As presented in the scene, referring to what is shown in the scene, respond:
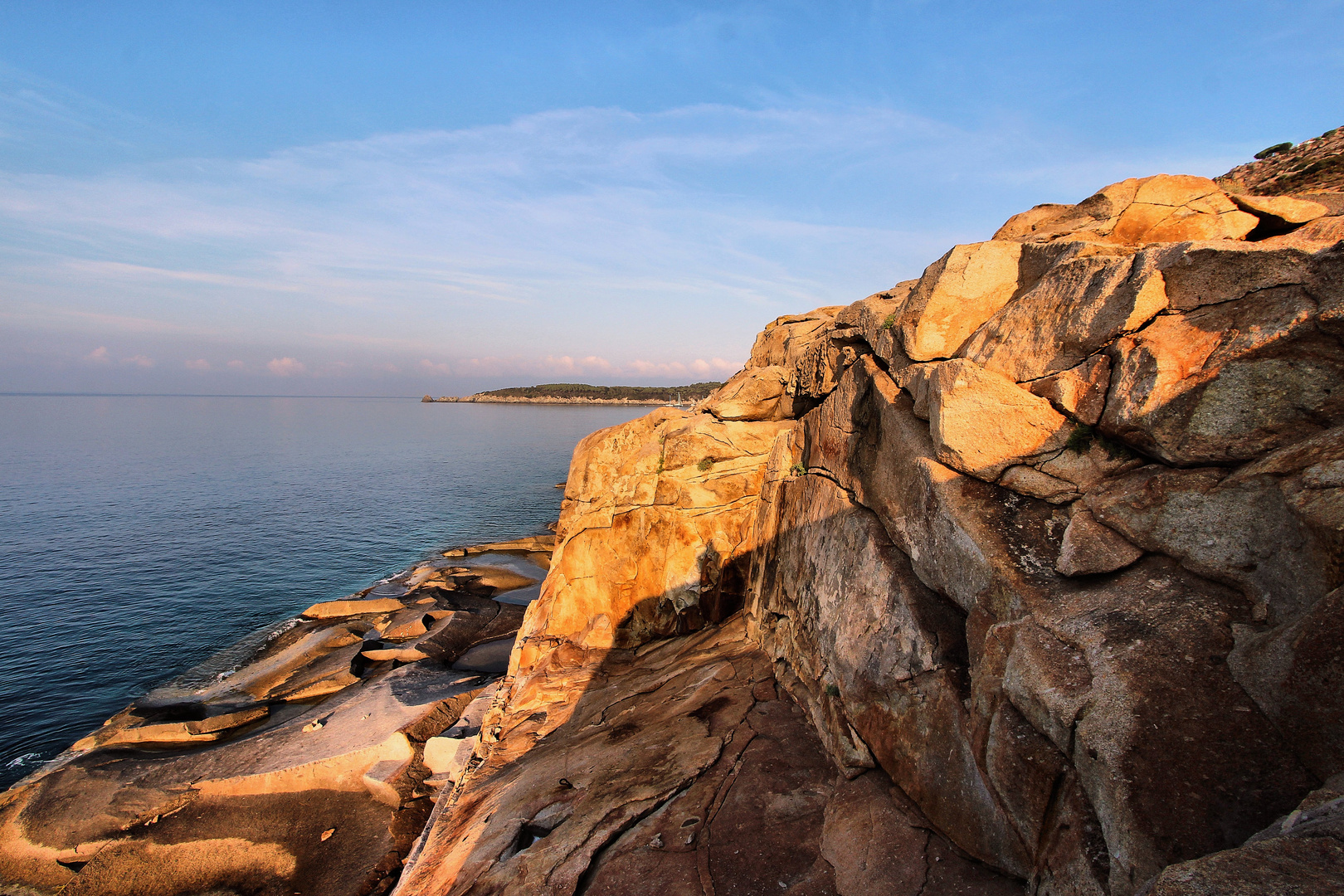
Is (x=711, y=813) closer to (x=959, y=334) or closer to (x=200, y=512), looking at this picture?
(x=959, y=334)

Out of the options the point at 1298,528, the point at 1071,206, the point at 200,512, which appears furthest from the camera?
the point at 200,512

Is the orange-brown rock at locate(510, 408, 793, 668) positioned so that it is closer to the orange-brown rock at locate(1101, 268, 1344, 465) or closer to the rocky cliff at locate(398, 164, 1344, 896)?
the rocky cliff at locate(398, 164, 1344, 896)

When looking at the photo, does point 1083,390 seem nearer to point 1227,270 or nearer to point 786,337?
point 1227,270

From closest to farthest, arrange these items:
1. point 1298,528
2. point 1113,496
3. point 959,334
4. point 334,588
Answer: point 1298,528 < point 1113,496 < point 959,334 < point 334,588

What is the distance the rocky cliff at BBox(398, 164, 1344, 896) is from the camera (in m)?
4.72

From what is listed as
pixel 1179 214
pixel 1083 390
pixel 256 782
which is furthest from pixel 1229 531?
pixel 256 782

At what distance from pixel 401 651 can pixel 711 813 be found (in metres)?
21.8

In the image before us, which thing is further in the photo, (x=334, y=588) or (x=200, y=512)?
(x=200, y=512)

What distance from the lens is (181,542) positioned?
136 feet

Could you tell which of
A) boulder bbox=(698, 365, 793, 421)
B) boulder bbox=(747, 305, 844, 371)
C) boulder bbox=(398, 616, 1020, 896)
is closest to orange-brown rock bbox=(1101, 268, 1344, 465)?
boulder bbox=(398, 616, 1020, 896)

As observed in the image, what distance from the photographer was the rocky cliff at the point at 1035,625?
4.72 m

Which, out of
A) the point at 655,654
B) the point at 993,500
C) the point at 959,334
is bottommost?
the point at 655,654

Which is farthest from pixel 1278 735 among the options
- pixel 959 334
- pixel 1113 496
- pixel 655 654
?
pixel 655 654

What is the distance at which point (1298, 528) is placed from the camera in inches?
195
